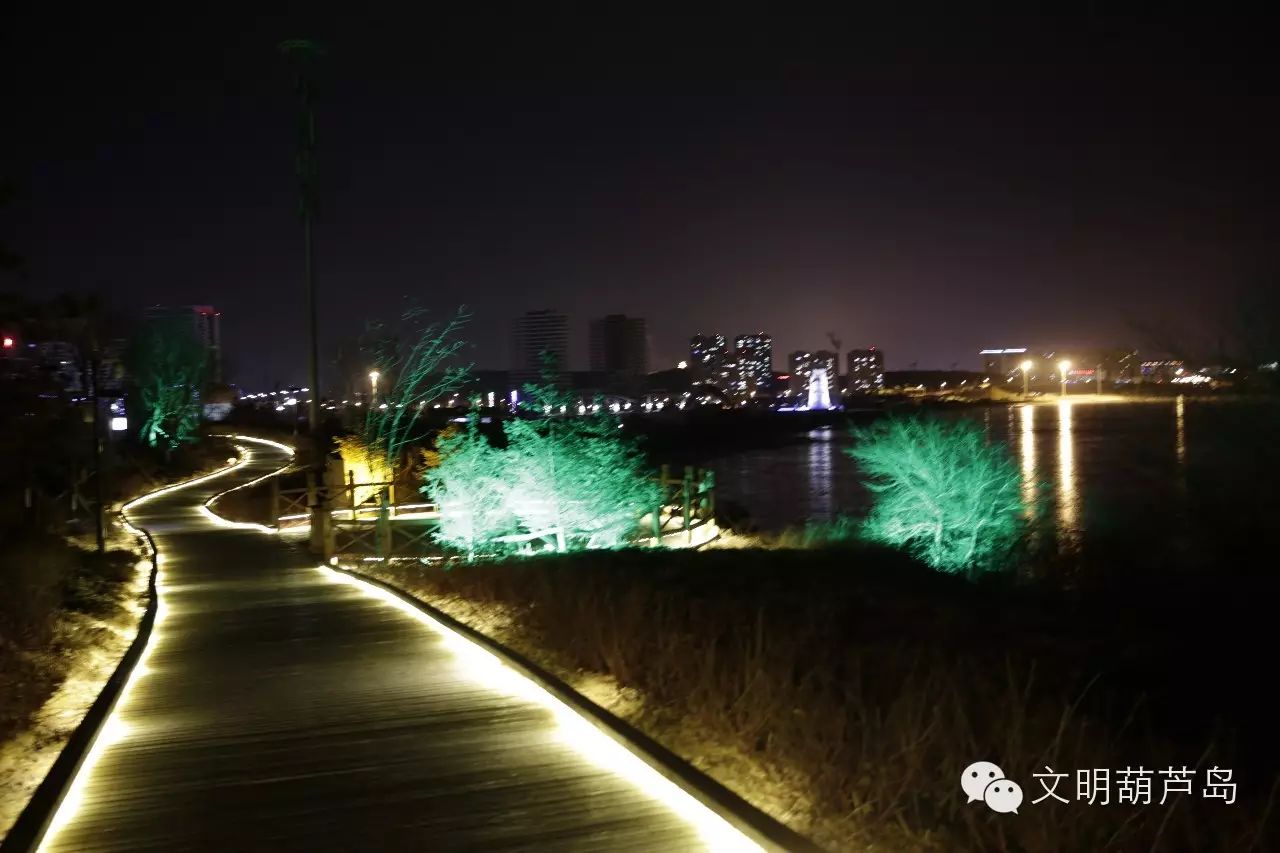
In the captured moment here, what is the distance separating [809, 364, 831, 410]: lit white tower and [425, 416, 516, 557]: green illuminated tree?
10496 cm

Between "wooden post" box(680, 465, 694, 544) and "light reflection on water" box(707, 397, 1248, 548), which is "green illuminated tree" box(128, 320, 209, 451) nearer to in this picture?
"light reflection on water" box(707, 397, 1248, 548)

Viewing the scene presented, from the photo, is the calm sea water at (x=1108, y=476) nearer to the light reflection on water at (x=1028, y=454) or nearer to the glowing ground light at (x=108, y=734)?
the light reflection on water at (x=1028, y=454)

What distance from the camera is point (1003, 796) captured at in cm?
562

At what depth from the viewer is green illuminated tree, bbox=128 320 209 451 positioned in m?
50.4

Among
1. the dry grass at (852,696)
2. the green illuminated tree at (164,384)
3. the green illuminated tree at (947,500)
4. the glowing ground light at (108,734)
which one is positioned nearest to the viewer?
the dry grass at (852,696)

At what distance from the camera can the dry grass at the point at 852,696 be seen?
546cm

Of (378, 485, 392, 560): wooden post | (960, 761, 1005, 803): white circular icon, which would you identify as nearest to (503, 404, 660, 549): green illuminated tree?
(378, 485, 392, 560): wooden post

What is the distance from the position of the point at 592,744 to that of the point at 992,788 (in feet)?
9.25

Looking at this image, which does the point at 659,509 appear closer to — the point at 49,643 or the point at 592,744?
the point at 49,643

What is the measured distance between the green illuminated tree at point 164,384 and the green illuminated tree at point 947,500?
1362 inches

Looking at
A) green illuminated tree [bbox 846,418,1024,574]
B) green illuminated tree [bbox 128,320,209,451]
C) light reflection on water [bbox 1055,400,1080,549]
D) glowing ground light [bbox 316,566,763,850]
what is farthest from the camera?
green illuminated tree [bbox 128,320,209,451]

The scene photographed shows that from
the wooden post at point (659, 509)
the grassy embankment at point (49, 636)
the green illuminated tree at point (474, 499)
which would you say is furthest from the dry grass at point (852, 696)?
the wooden post at point (659, 509)

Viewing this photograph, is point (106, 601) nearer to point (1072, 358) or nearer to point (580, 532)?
point (580, 532)

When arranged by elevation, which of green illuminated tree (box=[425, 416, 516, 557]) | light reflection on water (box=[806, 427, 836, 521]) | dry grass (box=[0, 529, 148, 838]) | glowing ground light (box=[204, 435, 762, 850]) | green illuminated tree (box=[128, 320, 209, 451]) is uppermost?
green illuminated tree (box=[128, 320, 209, 451])
